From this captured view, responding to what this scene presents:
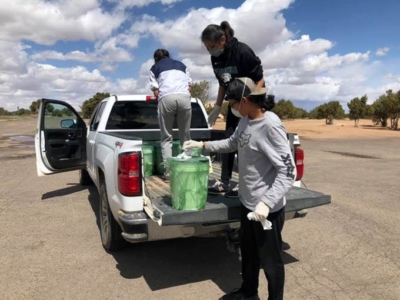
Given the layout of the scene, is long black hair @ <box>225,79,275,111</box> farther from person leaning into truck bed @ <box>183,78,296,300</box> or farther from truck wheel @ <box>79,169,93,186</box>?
truck wheel @ <box>79,169,93,186</box>

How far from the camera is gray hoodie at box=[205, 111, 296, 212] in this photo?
2584 millimetres

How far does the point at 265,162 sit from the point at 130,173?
4.38 feet

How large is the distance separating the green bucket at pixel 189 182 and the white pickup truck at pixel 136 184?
0.09 meters

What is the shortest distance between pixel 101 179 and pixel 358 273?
3.07 m

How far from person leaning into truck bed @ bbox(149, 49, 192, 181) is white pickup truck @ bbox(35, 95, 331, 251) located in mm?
635

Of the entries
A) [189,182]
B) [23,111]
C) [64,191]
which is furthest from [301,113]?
[23,111]

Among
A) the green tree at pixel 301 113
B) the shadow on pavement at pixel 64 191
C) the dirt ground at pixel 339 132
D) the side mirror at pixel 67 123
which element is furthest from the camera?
the green tree at pixel 301 113

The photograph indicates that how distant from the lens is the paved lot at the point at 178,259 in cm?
354

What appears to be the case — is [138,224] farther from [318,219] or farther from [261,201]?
[318,219]

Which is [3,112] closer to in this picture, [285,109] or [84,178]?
[285,109]

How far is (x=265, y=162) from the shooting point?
2.72m

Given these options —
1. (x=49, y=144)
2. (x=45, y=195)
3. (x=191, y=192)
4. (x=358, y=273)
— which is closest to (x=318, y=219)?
(x=358, y=273)

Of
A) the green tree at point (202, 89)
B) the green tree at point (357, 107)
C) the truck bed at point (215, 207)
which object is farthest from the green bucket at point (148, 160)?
the green tree at point (357, 107)

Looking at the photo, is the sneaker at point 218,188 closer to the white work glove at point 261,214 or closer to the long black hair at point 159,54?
the white work glove at point 261,214
